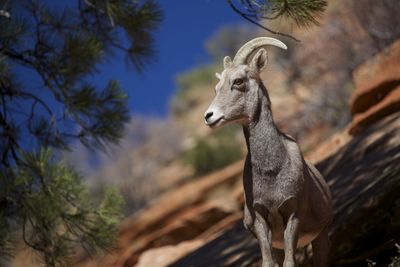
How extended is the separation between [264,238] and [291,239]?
158mm

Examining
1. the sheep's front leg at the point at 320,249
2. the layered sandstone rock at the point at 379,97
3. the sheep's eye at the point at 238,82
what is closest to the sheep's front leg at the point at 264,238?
the sheep's front leg at the point at 320,249

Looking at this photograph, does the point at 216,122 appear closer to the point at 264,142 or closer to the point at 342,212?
the point at 264,142

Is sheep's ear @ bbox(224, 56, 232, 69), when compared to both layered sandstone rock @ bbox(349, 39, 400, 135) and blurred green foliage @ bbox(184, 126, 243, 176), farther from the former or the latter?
blurred green foliage @ bbox(184, 126, 243, 176)

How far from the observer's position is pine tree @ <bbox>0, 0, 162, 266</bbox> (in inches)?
240

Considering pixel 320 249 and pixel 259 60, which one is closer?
pixel 259 60

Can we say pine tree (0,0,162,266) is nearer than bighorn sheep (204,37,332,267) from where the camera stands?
No

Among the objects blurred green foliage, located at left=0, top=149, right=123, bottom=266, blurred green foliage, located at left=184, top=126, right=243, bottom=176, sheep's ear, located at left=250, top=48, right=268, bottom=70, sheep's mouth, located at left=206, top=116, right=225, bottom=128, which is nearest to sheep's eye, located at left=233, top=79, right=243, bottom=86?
sheep's ear, located at left=250, top=48, right=268, bottom=70

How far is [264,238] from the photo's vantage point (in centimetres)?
374

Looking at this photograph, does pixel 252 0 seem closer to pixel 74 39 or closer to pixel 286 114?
pixel 74 39

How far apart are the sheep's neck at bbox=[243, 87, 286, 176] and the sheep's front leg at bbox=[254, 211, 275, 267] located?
0.90ft

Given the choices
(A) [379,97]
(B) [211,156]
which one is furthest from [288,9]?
(B) [211,156]

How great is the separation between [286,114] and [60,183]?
9.59m

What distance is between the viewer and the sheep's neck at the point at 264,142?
3779mm

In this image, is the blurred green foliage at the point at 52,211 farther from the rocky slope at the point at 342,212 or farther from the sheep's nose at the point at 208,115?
the sheep's nose at the point at 208,115
